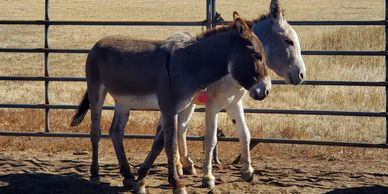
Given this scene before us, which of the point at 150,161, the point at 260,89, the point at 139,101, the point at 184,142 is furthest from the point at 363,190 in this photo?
the point at 139,101

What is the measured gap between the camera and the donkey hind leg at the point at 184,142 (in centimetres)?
816

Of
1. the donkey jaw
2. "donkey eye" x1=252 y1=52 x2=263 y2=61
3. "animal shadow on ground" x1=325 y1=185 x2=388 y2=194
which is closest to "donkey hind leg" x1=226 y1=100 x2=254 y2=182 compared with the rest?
the donkey jaw

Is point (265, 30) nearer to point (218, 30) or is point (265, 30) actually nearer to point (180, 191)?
point (218, 30)

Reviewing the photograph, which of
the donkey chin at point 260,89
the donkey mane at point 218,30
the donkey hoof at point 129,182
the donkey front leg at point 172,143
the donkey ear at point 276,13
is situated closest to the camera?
the donkey chin at point 260,89

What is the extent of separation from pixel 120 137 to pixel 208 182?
1.00 metres

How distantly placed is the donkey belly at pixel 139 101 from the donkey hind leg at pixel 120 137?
33 centimetres

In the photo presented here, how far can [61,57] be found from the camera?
23922mm

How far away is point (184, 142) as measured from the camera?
842 centimetres

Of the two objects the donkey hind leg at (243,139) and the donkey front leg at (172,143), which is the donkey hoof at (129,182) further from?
the donkey hind leg at (243,139)

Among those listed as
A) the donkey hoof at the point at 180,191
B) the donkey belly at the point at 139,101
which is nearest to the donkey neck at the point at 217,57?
the donkey belly at the point at 139,101

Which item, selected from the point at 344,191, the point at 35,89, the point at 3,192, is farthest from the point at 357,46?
the point at 3,192

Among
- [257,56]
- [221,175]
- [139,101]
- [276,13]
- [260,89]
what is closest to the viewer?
[260,89]

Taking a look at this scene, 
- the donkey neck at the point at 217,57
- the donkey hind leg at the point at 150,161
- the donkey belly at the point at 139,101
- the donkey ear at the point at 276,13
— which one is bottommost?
the donkey hind leg at the point at 150,161

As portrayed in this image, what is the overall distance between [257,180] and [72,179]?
1871mm
